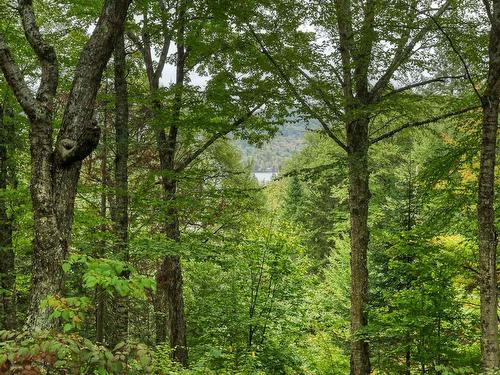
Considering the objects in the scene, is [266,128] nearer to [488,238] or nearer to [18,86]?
[488,238]

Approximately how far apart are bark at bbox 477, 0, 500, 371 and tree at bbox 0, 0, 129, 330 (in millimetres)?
5083

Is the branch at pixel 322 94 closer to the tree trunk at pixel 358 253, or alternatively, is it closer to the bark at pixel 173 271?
the tree trunk at pixel 358 253

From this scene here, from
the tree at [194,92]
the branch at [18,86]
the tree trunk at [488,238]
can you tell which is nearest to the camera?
the branch at [18,86]

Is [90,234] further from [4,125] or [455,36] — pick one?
[455,36]

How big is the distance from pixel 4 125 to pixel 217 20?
6057 millimetres

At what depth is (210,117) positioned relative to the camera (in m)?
9.70

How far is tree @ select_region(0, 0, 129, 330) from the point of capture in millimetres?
4945

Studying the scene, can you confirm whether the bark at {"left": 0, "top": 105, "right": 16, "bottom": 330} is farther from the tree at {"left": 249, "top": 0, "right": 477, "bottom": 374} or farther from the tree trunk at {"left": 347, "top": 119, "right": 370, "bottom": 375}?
the tree trunk at {"left": 347, "top": 119, "right": 370, "bottom": 375}

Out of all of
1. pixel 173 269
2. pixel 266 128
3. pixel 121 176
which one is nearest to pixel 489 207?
pixel 266 128

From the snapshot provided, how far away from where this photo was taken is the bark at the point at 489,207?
562 centimetres

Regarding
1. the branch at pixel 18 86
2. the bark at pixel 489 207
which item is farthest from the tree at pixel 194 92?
the bark at pixel 489 207

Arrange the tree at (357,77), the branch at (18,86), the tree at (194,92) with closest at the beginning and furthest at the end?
the branch at (18,86) < the tree at (357,77) < the tree at (194,92)

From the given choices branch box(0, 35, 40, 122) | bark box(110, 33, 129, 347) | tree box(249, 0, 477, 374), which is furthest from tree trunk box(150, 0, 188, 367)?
branch box(0, 35, 40, 122)

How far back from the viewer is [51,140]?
5254mm
